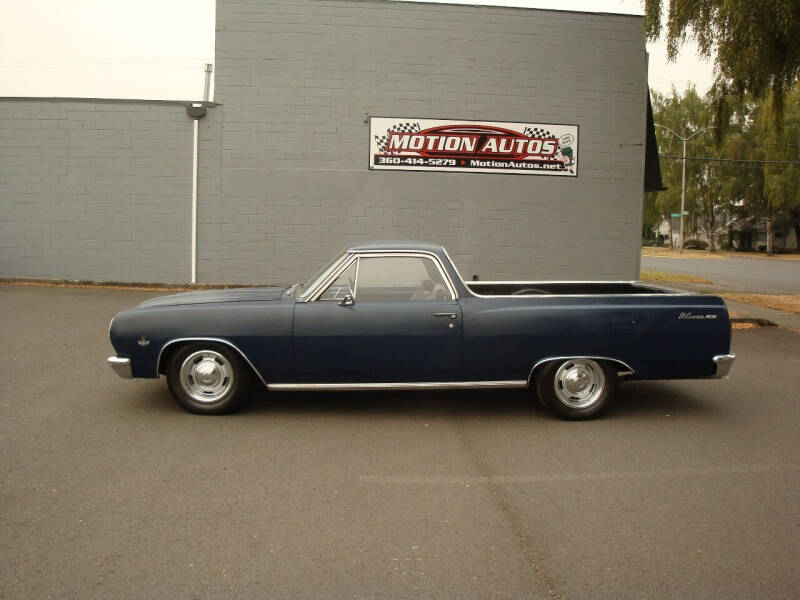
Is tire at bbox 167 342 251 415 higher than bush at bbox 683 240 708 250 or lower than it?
lower

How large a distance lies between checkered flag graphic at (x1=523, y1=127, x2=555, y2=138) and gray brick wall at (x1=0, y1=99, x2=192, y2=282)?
23.9 ft

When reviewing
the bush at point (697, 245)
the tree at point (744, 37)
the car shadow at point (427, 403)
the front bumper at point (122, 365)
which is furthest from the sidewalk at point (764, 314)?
the bush at point (697, 245)

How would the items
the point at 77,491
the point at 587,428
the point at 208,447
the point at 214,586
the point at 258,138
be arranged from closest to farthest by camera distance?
the point at 214,586 → the point at 77,491 → the point at 208,447 → the point at 587,428 → the point at 258,138

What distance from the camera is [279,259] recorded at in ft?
53.4

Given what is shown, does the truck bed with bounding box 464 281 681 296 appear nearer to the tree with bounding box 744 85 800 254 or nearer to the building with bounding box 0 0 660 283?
the building with bounding box 0 0 660 283

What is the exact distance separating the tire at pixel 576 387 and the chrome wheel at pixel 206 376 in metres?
2.53

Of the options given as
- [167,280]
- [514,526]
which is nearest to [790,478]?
[514,526]

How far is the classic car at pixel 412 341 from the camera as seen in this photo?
19.6ft

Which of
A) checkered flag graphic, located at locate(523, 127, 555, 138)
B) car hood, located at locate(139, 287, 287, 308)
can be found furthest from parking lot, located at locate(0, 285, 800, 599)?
checkered flag graphic, located at locate(523, 127, 555, 138)

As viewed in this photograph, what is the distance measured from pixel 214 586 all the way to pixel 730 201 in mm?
62453

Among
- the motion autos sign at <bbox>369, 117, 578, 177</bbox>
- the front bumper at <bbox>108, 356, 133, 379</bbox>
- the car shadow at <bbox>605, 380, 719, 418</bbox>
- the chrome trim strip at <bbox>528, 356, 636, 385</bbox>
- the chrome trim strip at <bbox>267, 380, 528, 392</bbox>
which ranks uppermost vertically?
the motion autos sign at <bbox>369, 117, 578, 177</bbox>

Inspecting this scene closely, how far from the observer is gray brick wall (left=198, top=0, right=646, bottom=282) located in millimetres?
16078

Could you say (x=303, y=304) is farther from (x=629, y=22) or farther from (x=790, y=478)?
(x=629, y=22)

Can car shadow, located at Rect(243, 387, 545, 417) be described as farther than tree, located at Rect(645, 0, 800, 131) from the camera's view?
No
